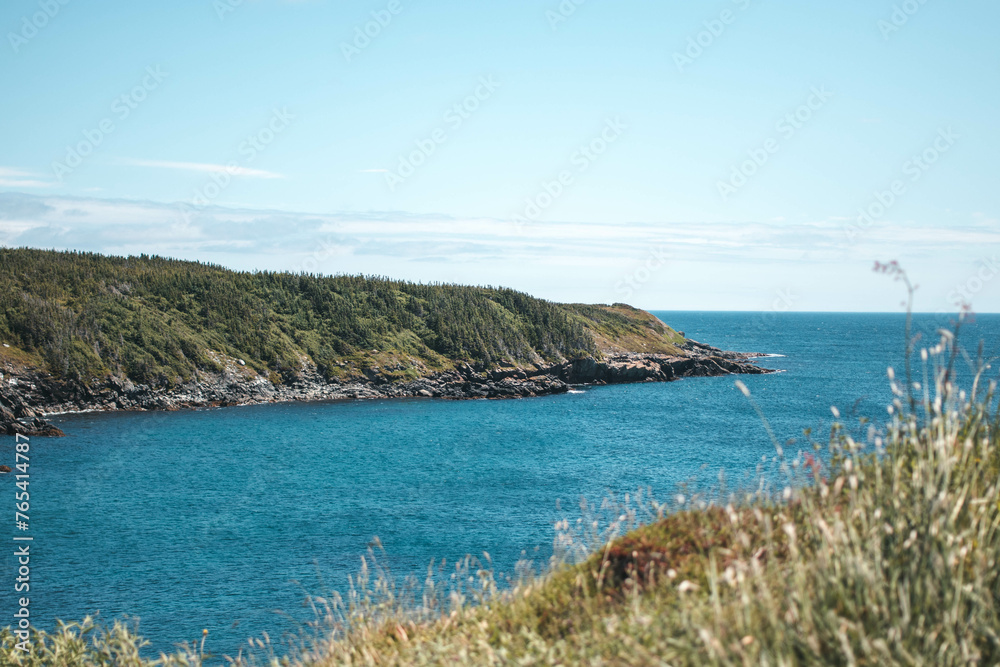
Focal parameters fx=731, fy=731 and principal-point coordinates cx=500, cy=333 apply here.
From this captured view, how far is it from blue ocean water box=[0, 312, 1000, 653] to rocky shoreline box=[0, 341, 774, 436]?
2331 millimetres

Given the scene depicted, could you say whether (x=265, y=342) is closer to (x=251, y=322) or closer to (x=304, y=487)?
(x=251, y=322)

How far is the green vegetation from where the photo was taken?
182 ft

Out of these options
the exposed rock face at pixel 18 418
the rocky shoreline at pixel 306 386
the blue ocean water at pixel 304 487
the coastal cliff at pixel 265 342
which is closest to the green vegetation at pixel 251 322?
the coastal cliff at pixel 265 342

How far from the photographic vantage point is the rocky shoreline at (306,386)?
49219 mm

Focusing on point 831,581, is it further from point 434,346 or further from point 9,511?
point 434,346

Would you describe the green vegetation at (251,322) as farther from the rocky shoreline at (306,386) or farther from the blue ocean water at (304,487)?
the blue ocean water at (304,487)

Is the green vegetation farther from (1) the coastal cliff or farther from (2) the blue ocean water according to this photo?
(2) the blue ocean water

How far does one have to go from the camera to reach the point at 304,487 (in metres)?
36.7

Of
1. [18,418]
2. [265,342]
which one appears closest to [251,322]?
[265,342]

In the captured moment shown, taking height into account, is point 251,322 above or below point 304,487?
above

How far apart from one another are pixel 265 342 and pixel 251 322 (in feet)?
12.8

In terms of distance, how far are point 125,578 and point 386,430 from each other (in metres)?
28.3

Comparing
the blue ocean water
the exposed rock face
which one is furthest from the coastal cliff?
the blue ocean water

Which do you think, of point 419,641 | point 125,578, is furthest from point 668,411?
point 419,641
